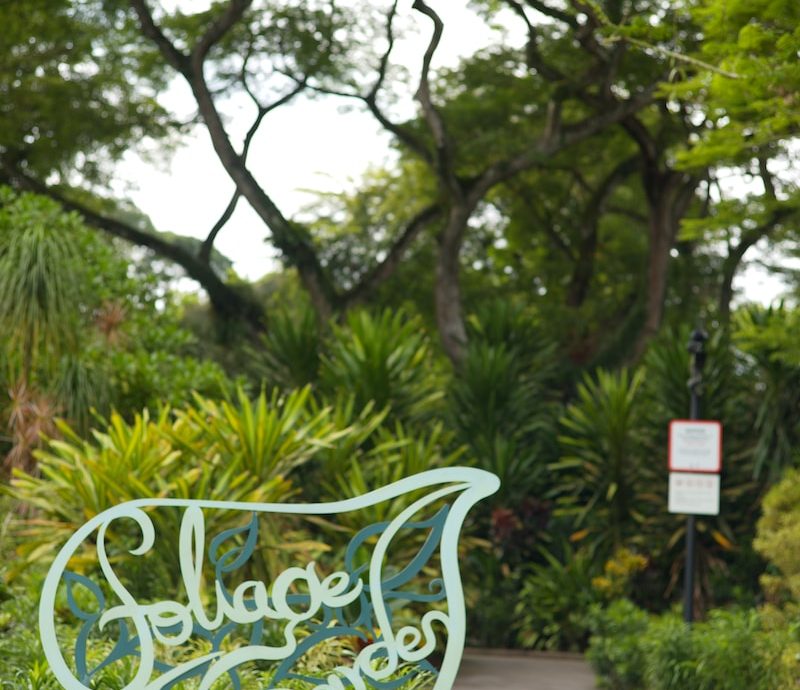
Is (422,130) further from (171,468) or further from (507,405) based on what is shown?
(171,468)

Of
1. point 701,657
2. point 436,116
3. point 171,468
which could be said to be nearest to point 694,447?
point 701,657

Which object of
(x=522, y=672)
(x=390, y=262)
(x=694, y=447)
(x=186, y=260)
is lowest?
→ (x=522, y=672)

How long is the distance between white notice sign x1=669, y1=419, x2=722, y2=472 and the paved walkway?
248 centimetres

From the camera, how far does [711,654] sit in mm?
10789

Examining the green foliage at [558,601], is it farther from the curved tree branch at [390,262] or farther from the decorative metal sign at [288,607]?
the decorative metal sign at [288,607]

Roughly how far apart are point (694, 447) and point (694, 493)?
1.58ft

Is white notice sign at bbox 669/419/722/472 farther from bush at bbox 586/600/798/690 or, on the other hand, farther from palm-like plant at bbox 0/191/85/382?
palm-like plant at bbox 0/191/85/382

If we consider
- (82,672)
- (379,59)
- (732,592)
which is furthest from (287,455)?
(379,59)

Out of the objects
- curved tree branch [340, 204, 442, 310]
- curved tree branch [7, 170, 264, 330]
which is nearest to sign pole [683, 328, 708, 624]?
curved tree branch [340, 204, 442, 310]

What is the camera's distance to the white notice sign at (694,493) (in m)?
13.9

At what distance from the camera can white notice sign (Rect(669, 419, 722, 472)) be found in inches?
549

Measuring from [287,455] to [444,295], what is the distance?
10.2 m

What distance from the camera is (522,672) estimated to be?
589 inches

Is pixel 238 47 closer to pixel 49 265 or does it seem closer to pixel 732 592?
pixel 49 265
